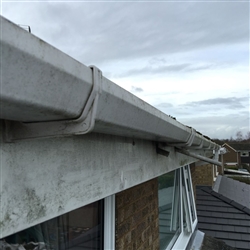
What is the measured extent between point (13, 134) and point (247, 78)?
1018cm

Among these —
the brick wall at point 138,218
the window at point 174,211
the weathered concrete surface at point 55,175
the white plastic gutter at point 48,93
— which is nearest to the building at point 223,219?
the window at point 174,211

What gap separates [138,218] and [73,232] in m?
0.90

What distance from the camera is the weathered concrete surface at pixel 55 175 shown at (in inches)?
33.5

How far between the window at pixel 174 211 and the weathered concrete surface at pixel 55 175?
1984 millimetres

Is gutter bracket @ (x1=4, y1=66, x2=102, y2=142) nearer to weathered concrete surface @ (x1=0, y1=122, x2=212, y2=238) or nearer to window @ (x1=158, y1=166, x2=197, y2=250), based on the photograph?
weathered concrete surface @ (x1=0, y1=122, x2=212, y2=238)

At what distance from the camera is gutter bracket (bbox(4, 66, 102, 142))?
0.82 m

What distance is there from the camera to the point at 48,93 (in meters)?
0.68

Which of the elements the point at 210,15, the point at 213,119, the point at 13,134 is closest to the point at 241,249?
the point at 210,15

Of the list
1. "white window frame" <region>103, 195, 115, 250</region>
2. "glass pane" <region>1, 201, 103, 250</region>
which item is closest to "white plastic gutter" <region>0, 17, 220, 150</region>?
"glass pane" <region>1, 201, 103, 250</region>

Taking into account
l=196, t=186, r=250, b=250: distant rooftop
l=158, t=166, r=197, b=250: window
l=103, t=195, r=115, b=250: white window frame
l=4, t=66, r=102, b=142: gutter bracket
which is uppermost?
l=4, t=66, r=102, b=142: gutter bracket

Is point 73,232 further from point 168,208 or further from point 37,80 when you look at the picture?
point 168,208

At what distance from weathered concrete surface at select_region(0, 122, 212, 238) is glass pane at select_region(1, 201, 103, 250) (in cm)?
29

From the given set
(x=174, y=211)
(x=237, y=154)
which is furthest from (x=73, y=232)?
(x=237, y=154)

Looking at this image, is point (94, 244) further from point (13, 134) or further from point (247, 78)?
point (247, 78)
